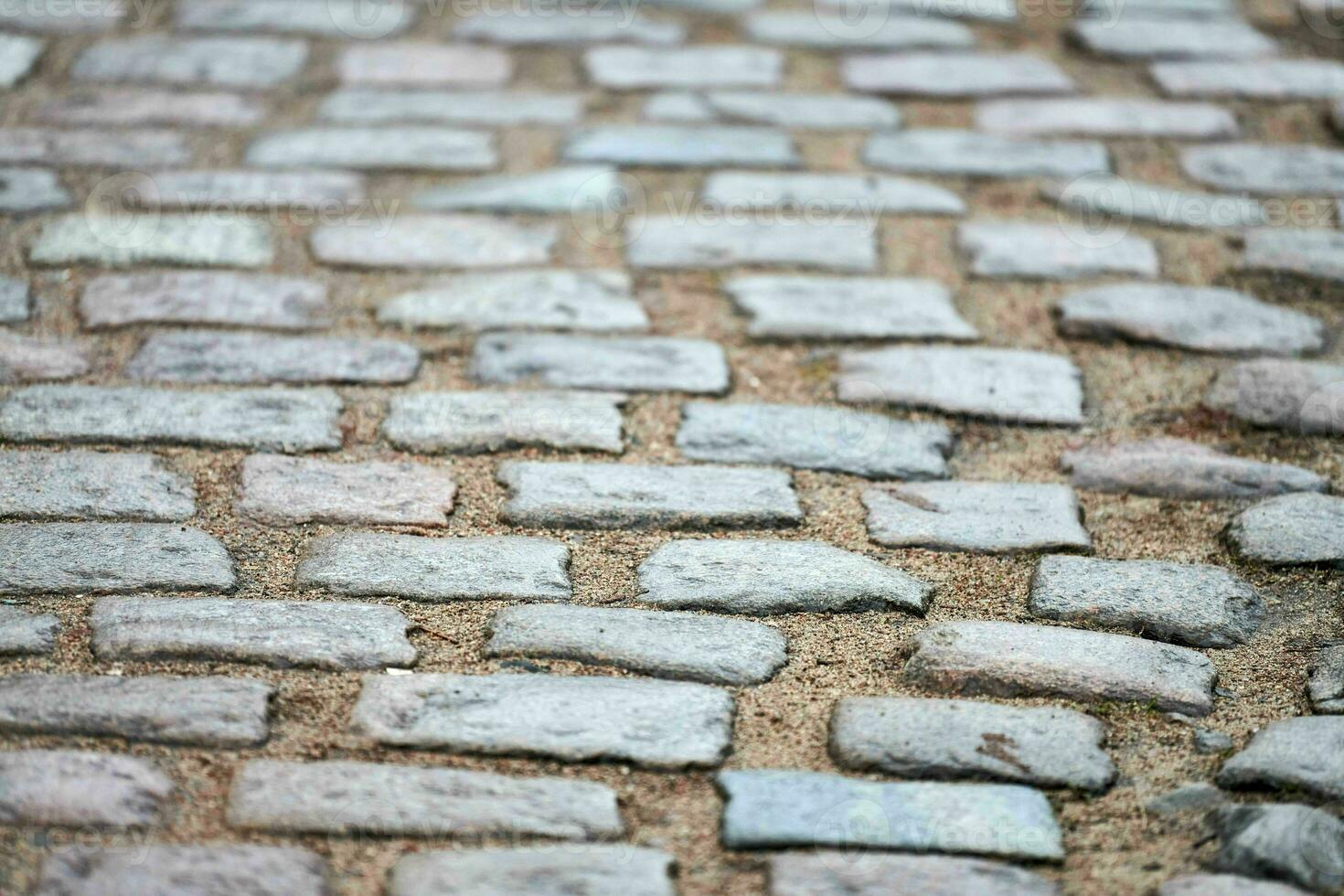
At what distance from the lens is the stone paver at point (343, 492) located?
7.39 feet

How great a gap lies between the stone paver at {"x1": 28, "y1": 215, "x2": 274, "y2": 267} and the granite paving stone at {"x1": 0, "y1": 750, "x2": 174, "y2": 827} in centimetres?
146

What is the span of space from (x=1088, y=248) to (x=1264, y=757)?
1559 mm

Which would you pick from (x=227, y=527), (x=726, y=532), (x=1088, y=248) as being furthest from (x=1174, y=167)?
(x=227, y=527)

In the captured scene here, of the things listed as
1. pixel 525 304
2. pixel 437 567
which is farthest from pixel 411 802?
pixel 525 304

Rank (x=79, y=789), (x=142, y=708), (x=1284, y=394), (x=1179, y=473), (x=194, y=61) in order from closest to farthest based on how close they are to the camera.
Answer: (x=79, y=789)
(x=142, y=708)
(x=1179, y=473)
(x=1284, y=394)
(x=194, y=61)

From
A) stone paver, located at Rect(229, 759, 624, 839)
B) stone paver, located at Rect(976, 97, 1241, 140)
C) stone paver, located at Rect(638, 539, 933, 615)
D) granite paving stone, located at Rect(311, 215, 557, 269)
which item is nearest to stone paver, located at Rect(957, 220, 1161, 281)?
stone paver, located at Rect(976, 97, 1241, 140)

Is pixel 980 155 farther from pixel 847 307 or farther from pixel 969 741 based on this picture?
pixel 969 741

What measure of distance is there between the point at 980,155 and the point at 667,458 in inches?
57.9

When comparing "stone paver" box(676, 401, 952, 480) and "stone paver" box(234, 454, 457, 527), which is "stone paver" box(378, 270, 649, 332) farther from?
"stone paver" box(234, 454, 457, 527)

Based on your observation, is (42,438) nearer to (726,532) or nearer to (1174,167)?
(726,532)

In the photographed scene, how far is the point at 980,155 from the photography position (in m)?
3.51

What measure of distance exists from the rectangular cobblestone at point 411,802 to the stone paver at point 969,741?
1.10 ft

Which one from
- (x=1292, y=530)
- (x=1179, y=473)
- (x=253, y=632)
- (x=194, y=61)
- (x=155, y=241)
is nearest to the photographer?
(x=253, y=632)

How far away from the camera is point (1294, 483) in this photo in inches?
94.3
